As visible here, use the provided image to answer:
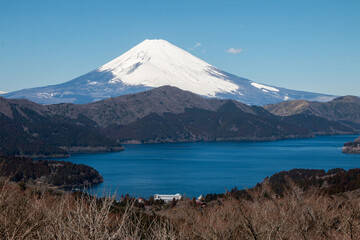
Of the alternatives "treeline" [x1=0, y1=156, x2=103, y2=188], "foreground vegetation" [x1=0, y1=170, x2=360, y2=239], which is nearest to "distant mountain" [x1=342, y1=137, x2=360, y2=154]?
"treeline" [x1=0, y1=156, x2=103, y2=188]

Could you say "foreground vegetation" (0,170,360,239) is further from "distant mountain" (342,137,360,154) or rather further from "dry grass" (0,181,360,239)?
"distant mountain" (342,137,360,154)

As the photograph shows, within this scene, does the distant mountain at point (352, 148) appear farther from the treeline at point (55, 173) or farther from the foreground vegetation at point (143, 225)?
the foreground vegetation at point (143, 225)

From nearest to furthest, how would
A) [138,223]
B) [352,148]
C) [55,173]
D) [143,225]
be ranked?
[138,223] < [143,225] < [55,173] < [352,148]

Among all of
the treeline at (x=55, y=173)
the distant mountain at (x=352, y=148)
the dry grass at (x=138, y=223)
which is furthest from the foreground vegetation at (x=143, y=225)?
the distant mountain at (x=352, y=148)

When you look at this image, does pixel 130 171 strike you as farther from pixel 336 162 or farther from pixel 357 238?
pixel 357 238

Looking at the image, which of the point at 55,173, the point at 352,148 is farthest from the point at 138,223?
the point at 352,148

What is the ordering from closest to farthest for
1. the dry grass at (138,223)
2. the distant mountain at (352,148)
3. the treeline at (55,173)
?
1. the dry grass at (138,223)
2. the treeline at (55,173)
3. the distant mountain at (352,148)

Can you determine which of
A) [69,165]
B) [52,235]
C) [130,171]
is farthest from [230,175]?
[52,235]

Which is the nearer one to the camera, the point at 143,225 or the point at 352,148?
the point at 143,225

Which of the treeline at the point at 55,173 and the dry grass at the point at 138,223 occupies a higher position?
the dry grass at the point at 138,223

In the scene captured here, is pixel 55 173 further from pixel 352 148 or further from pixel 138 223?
pixel 352 148

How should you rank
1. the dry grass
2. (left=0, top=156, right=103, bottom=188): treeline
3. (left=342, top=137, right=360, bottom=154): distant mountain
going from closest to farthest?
the dry grass < (left=0, top=156, right=103, bottom=188): treeline < (left=342, top=137, right=360, bottom=154): distant mountain
